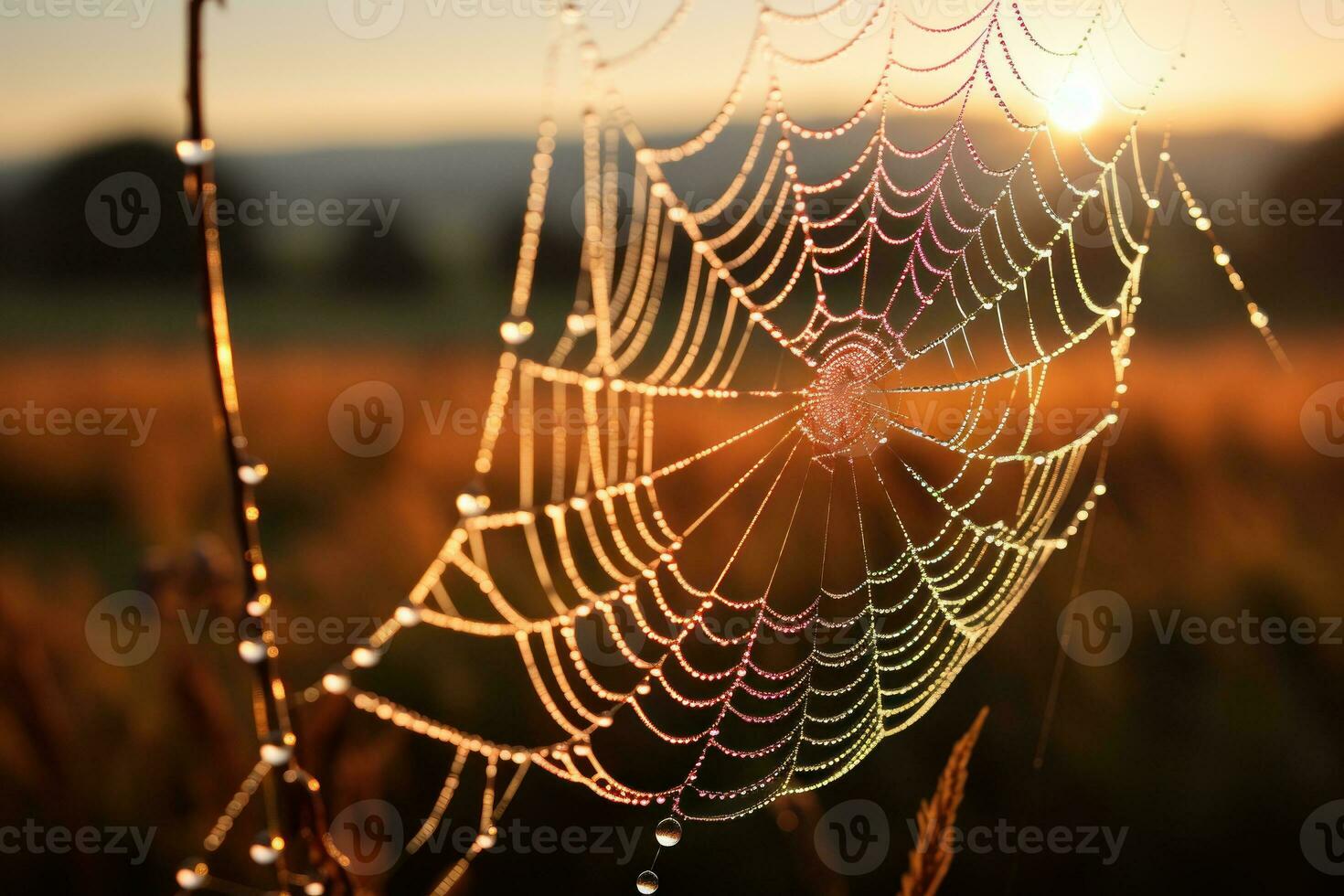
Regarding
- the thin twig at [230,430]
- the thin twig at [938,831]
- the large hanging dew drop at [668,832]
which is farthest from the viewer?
the large hanging dew drop at [668,832]

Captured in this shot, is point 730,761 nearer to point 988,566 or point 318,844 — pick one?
point 988,566

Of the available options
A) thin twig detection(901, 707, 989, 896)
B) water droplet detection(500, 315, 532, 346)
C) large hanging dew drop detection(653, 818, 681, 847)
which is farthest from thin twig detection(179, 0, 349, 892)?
thin twig detection(901, 707, 989, 896)

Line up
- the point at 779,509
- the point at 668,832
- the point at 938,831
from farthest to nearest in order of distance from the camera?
the point at 779,509, the point at 668,832, the point at 938,831

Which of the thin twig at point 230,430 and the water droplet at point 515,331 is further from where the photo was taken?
the water droplet at point 515,331

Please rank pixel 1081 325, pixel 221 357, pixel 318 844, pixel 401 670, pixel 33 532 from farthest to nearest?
1. pixel 1081 325
2. pixel 33 532
3. pixel 401 670
4. pixel 318 844
5. pixel 221 357

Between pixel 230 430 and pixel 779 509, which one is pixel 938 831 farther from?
pixel 779 509

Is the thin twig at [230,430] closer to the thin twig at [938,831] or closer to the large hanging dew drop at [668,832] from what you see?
the large hanging dew drop at [668,832]

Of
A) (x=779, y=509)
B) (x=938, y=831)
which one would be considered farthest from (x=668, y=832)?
(x=779, y=509)

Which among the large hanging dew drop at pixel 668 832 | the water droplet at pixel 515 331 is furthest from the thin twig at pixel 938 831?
the water droplet at pixel 515 331

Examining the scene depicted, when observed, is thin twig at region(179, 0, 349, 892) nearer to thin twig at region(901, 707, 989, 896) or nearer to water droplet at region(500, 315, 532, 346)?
water droplet at region(500, 315, 532, 346)

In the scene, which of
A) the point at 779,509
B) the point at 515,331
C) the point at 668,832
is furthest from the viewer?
the point at 779,509

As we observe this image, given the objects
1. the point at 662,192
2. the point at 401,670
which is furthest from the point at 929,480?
the point at 662,192
